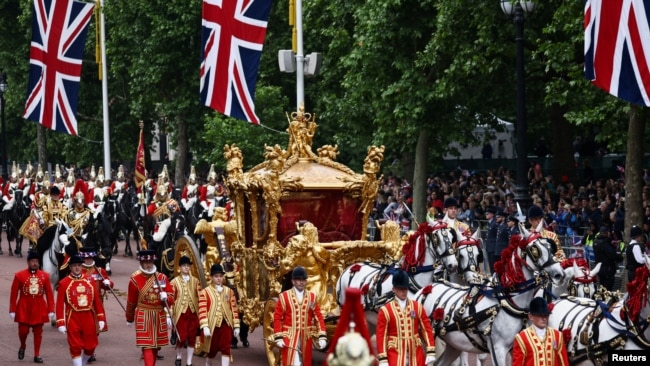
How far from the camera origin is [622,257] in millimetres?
22578

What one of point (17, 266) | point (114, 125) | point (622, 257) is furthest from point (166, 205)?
point (114, 125)

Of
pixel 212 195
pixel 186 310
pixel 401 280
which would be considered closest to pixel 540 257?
pixel 401 280

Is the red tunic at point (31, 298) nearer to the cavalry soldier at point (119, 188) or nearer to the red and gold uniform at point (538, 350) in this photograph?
the red and gold uniform at point (538, 350)

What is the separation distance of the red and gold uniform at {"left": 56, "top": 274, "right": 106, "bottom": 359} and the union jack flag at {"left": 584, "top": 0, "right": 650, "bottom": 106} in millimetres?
6679

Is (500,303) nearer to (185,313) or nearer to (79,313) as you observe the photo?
(185,313)

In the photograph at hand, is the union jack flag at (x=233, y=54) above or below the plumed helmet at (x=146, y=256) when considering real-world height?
above

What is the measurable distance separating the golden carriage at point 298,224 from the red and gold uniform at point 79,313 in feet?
7.10

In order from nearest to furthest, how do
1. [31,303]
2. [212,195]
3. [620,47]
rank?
1. [620,47]
2. [31,303]
3. [212,195]

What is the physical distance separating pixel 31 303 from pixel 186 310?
264 cm

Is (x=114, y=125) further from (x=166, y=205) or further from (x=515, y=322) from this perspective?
(x=515, y=322)

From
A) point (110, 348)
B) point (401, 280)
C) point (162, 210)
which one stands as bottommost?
point (110, 348)

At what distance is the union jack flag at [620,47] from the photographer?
1606cm

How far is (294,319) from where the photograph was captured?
15234mm

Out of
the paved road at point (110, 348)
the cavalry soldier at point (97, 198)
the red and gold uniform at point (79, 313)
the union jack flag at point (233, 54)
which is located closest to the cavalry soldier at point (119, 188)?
the cavalry soldier at point (97, 198)
